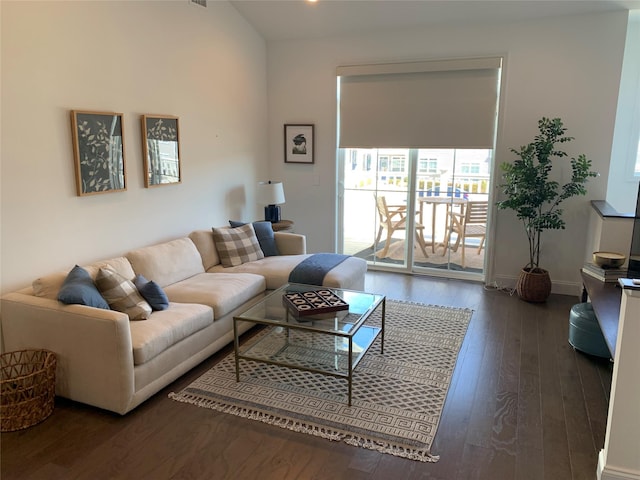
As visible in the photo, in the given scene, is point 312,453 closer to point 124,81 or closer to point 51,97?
point 51,97

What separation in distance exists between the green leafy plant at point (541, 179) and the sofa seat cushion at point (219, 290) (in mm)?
2548

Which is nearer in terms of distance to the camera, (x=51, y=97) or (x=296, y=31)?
(x=51, y=97)

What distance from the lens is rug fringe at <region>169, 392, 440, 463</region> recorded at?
2422 millimetres

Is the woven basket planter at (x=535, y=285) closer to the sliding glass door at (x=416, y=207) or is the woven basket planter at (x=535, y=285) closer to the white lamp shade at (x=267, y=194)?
the sliding glass door at (x=416, y=207)

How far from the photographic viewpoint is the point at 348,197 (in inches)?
229

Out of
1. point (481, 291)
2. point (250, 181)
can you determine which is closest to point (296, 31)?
point (250, 181)

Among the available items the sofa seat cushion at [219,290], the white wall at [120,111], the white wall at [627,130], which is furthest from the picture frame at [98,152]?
the white wall at [627,130]

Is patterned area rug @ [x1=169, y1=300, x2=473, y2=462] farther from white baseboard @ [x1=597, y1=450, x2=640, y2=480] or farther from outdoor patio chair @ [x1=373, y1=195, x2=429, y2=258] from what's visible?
outdoor patio chair @ [x1=373, y1=195, x2=429, y2=258]

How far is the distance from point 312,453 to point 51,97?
279 centimetres

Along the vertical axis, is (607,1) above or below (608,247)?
above

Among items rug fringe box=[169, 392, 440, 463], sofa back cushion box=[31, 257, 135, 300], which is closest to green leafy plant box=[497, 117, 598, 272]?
rug fringe box=[169, 392, 440, 463]

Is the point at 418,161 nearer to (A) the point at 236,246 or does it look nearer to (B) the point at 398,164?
(B) the point at 398,164

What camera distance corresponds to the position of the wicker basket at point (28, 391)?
2564mm

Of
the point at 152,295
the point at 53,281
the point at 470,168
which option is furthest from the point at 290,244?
the point at 53,281
